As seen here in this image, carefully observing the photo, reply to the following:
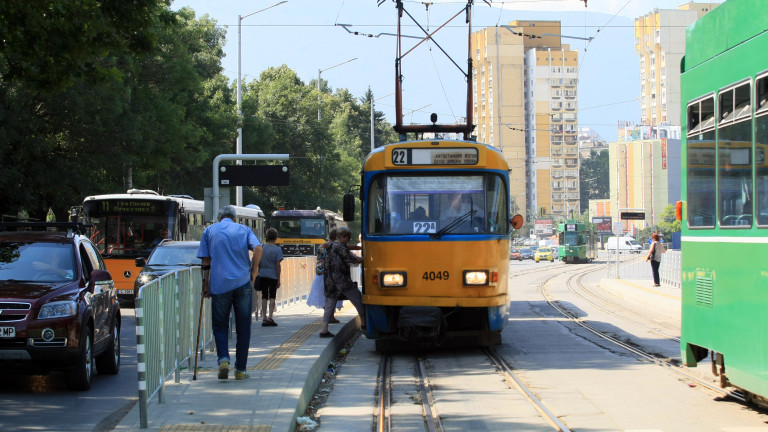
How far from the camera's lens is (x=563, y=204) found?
5896 inches

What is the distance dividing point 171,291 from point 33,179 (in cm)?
2013

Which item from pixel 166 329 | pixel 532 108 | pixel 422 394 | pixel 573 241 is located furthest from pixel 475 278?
pixel 532 108

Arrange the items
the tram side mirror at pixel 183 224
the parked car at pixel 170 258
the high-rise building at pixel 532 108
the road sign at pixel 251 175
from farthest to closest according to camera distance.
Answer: the high-rise building at pixel 532 108 < the tram side mirror at pixel 183 224 < the road sign at pixel 251 175 < the parked car at pixel 170 258

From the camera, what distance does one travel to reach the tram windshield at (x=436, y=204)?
13156 millimetres

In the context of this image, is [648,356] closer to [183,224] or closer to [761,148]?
[761,148]

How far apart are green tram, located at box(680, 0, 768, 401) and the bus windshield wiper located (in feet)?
13.9

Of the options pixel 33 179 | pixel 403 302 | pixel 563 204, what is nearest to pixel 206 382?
pixel 403 302

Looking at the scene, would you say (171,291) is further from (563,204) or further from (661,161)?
(563,204)

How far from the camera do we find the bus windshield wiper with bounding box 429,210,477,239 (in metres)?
13.0

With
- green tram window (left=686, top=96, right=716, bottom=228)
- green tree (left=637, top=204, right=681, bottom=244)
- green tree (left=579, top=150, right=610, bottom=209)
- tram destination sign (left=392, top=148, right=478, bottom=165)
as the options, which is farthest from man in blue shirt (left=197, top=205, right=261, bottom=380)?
green tree (left=579, top=150, right=610, bottom=209)

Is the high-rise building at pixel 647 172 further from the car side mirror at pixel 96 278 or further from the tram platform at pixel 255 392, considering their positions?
the car side mirror at pixel 96 278

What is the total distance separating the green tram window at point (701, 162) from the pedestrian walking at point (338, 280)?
19.9 ft

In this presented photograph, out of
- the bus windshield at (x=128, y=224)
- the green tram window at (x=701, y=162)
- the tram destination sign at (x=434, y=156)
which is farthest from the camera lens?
the bus windshield at (x=128, y=224)

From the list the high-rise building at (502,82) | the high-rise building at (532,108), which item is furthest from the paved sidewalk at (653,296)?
the high-rise building at (502,82)
